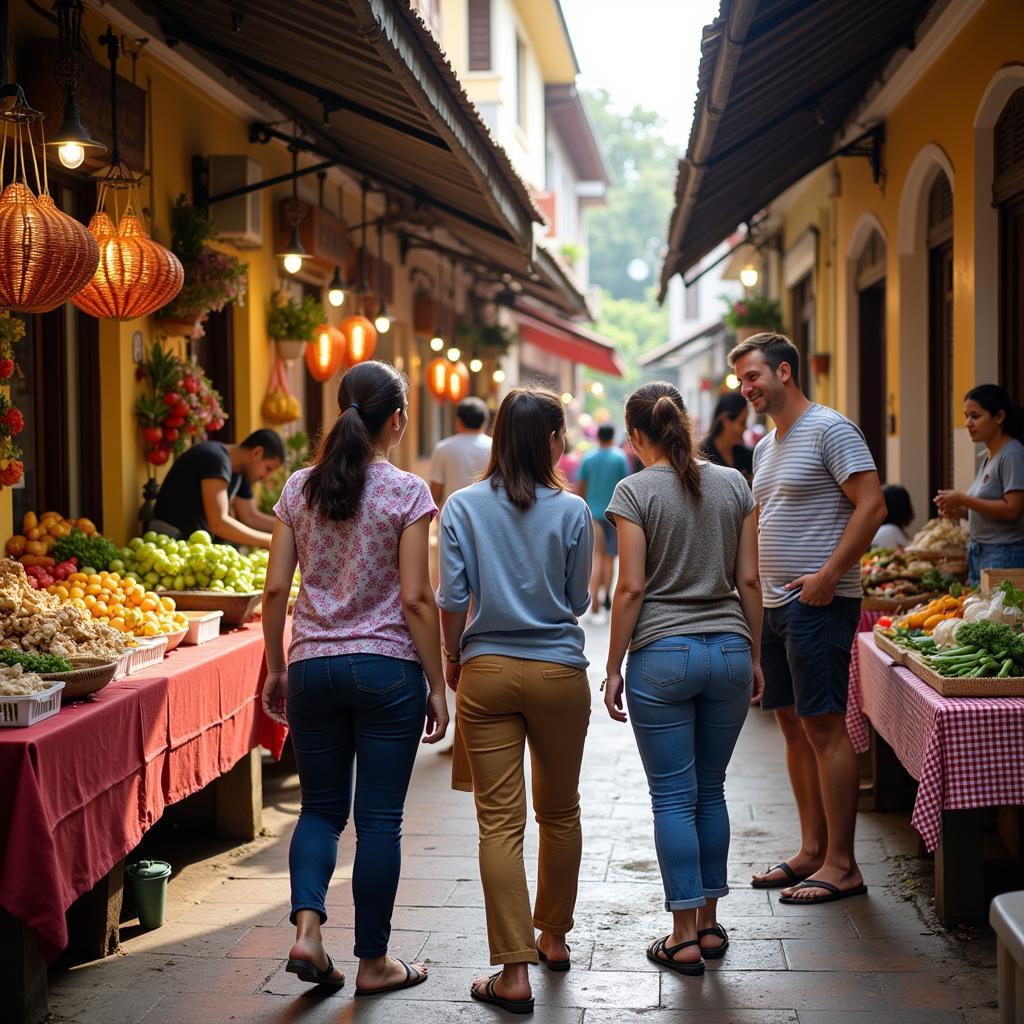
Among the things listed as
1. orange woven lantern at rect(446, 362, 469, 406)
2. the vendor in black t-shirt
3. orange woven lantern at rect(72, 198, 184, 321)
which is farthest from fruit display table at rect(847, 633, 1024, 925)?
orange woven lantern at rect(446, 362, 469, 406)

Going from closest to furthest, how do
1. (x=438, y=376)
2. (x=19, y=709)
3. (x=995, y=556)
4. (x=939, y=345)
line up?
(x=19, y=709)
(x=995, y=556)
(x=939, y=345)
(x=438, y=376)

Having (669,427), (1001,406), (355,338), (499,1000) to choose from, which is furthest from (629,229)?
(499,1000)

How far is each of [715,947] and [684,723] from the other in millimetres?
794

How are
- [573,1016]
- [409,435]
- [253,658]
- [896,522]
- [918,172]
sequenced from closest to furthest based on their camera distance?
[573,1016]
[253,658]
[896,522]
[918,172]
[409,435]

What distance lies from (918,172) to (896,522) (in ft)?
8.93

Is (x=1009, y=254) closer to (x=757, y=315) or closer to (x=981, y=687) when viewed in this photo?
(x=981, y=687)

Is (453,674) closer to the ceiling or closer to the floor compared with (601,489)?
closer to the floor

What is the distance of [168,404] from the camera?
26.4ft

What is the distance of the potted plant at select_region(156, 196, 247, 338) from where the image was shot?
8.02 metres

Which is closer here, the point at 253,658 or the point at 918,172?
the point at 253,658

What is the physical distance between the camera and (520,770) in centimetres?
457

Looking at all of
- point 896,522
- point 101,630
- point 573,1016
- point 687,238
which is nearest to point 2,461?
point 101,630

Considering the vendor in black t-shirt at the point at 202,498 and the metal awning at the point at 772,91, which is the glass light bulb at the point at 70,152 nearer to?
the vendor in black t-shirt at the point at 202,498

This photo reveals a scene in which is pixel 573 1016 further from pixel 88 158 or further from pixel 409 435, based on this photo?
pixel 409 435
